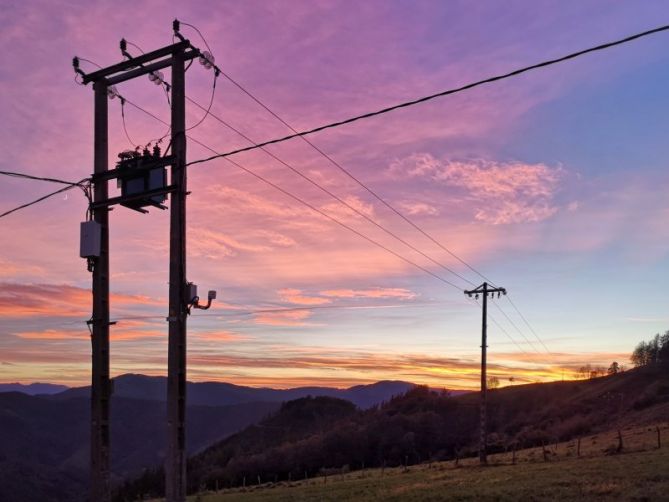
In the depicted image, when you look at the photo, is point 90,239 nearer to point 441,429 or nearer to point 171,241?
point 171,241

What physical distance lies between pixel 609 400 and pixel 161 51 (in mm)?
131899

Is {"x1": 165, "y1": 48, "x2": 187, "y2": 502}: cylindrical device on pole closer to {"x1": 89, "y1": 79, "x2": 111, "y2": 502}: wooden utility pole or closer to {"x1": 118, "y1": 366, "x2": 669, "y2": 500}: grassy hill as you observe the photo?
{"x1": 89, "y1": 79, "x2": 111, "y2": 502}: wooden utility pole

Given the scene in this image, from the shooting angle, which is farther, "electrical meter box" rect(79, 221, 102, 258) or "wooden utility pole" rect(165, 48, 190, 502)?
"electrical meter box" rect(79, 221, 102, 258)

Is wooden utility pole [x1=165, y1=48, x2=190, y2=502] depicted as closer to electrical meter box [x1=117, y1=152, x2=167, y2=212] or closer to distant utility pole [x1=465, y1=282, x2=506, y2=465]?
electrical meter box [x1=117, y1=152, x2=167, y2=212]

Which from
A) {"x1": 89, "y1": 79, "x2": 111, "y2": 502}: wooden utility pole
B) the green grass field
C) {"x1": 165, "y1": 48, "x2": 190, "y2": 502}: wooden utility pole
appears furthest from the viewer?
the green grass field

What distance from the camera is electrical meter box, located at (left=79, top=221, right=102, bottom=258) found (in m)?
14.9

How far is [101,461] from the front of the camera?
569 inches

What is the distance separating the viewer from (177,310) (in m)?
14.2

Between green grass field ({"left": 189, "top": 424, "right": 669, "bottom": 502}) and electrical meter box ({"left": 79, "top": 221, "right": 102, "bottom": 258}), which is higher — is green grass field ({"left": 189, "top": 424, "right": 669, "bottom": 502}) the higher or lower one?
the lower one

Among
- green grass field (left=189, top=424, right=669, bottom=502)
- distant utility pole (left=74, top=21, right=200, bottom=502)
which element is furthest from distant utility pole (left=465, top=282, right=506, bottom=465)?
distant utility pole (left=74, top=21, right=200, bottom=502)

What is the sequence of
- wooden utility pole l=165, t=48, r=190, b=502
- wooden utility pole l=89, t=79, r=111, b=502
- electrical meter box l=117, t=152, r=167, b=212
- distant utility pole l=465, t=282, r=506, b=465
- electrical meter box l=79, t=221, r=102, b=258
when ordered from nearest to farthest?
wooden utility pole l=165, t=48, r=190, b=502 → wooden utility pole l=89, t=79, r=111, b=502 → electrical meter box l=79, t=221, r=102, b=258 → electrical meter box l=117, t=152, r=167, b=212 → distant utility pole l=465, t=282, r=506, b=465

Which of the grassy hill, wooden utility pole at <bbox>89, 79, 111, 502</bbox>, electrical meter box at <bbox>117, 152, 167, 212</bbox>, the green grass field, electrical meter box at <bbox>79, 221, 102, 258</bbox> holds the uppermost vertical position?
electrical meter box at <bbox>117, 152, 167, 212</bbox>

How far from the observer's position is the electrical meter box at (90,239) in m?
14.9

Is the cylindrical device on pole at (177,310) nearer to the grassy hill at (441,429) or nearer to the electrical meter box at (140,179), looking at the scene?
the electrical meter box at (140,179)
